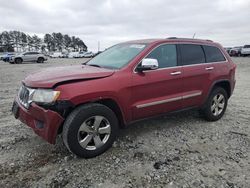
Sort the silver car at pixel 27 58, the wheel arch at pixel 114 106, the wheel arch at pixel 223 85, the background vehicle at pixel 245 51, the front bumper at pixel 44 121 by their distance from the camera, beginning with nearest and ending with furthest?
the front bumper at pixel 44 121 → the wheel arch at pixel 114 106 → the wheel arch at pixel 223 85 → the silver car at pixel 27 58 → the background vehicle at pixel 245 51

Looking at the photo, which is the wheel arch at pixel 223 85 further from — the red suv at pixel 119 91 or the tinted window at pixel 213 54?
the tinted window at pixel 213 54

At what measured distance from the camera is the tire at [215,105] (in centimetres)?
509

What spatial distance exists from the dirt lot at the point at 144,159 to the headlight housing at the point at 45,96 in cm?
91

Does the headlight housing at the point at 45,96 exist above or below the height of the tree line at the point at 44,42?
below

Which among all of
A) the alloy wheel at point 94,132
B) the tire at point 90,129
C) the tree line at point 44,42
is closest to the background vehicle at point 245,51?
the tire at point 90,129

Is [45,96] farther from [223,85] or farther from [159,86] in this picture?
[223,85]

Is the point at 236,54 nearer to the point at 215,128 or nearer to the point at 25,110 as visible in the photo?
the point at 215,128

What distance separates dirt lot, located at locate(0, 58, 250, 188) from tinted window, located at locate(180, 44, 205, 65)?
4.29ft

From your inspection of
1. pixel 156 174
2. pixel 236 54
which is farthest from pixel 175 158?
pixel 236 54

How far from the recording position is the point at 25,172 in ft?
10.5

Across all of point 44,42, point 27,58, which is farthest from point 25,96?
point 44,42

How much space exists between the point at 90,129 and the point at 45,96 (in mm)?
779

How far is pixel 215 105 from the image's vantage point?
5.27m

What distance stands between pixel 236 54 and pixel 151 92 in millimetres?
A: 38593
